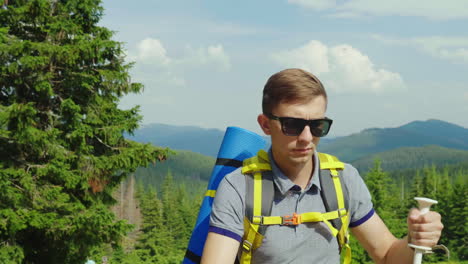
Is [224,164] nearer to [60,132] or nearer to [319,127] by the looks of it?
[319,127]

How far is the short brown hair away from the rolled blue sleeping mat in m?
0.64

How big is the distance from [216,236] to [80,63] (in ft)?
49.8

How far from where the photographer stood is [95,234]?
15.7m

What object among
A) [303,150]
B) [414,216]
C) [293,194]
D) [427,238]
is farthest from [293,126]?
[427,238]

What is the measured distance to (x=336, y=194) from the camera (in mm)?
2604

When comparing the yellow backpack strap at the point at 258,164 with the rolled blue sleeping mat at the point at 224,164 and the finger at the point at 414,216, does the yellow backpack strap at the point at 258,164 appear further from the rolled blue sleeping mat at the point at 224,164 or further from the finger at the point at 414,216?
the finger at the point at 414,216

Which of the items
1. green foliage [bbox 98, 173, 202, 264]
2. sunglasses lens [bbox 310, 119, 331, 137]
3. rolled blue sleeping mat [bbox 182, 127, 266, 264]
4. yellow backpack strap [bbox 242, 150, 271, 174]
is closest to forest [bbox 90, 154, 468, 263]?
green foliage [bbox 98, 173, 202, 264]

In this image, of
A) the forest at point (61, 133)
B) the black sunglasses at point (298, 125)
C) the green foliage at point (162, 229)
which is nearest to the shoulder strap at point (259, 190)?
the black sunglasses at point (298, 125)

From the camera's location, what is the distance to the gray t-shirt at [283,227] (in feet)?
7.84

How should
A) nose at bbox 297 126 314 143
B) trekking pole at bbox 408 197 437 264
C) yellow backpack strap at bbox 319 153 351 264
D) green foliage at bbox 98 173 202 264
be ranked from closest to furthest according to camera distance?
trekking pole at bbox 408 197 437 264 < nose at bbox 297 126 314 143 < yellow backpack strap at bbox 319 153 351 264 < green foliage at bbox 98 173 202 264

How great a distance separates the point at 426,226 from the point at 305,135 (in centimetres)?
76

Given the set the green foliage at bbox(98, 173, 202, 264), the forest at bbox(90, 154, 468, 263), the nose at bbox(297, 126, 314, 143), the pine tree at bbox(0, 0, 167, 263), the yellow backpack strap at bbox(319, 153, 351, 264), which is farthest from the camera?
the green foliage at bbox(98, 173, 202, 264)

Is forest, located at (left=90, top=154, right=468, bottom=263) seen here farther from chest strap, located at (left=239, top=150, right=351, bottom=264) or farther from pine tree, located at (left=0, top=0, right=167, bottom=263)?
chest strap, located at (left=239, top=150, right=351, bottom=264)

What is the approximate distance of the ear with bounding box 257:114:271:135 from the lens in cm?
259
